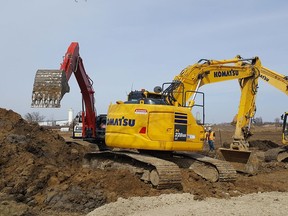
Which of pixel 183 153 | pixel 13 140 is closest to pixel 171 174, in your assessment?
pixel 183 153

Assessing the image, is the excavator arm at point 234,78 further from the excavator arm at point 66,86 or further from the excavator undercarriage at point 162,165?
the excavator arm at point 66,86

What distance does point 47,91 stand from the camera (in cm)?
Answer: 995

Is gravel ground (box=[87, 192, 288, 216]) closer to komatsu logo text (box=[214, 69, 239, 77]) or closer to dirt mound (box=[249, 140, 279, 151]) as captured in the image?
komatsu logo text (box=[214, 69, 239, 77])

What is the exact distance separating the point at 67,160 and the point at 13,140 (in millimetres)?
2567

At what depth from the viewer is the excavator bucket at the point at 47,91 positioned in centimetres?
991

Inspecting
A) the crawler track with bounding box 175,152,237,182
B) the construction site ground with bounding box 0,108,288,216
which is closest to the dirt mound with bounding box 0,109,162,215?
the construction site ground with bounding box 0,108,288,216

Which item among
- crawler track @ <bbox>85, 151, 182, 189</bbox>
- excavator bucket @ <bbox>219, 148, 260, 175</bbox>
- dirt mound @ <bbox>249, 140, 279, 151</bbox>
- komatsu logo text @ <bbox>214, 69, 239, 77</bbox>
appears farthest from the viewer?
dirt mound @ <bbox>249, 140, 279, 151</bbox>

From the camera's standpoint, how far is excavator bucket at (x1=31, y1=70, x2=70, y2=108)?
9.91 meters

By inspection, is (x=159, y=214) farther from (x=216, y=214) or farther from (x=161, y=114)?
(x=161, y=114)

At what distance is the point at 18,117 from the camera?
13.5 meters

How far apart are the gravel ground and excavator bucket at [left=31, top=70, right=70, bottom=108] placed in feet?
9.85

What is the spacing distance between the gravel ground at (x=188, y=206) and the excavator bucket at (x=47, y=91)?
300 centimetres

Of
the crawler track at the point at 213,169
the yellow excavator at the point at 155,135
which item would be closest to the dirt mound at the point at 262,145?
the yellow excavator at the point at 155,135

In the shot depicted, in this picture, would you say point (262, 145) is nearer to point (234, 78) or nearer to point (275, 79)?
point (275, 79)
